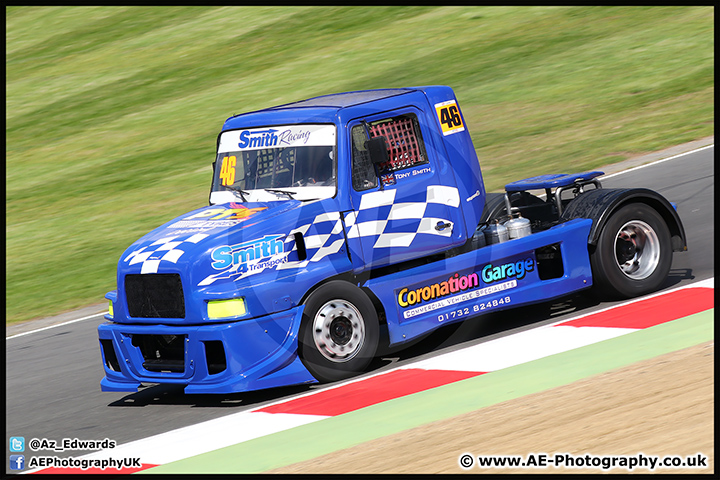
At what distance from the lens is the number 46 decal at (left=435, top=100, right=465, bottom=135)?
864 cm

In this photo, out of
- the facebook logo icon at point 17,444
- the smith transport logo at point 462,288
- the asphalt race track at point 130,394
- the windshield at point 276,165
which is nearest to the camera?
the facebook logo icon at point 17,444

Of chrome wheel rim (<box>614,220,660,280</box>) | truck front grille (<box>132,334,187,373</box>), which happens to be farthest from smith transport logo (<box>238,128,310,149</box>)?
chrome wheel rim (<box>614,220,660,280</box>)

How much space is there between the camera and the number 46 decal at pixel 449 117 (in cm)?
864

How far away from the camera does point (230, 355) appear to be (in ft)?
24.0

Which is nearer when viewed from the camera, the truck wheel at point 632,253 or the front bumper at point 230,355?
the front bumper at point 230,355

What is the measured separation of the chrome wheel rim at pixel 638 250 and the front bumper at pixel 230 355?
3339 mm

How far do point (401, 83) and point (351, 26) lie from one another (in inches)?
237

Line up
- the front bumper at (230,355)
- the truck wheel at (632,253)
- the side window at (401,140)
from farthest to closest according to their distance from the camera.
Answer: the truck wheel at (632,253) < the side window at (401,140) < the front bumper at (230,355)

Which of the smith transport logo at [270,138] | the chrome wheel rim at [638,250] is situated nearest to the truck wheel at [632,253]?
the chrome wheel rim at [638,250]

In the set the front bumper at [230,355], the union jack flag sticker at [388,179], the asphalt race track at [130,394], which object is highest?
the union jack flag sticker at [388,179]

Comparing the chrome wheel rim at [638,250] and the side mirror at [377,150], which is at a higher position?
the side mirror at [377,150]

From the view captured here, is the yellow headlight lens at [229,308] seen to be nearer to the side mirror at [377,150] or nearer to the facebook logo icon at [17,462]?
the side mirror at [377,150]

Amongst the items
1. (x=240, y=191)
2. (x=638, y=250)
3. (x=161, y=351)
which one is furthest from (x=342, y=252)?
(x=638, y=250)

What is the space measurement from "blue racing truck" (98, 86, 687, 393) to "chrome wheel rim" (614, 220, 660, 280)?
0.04ft
